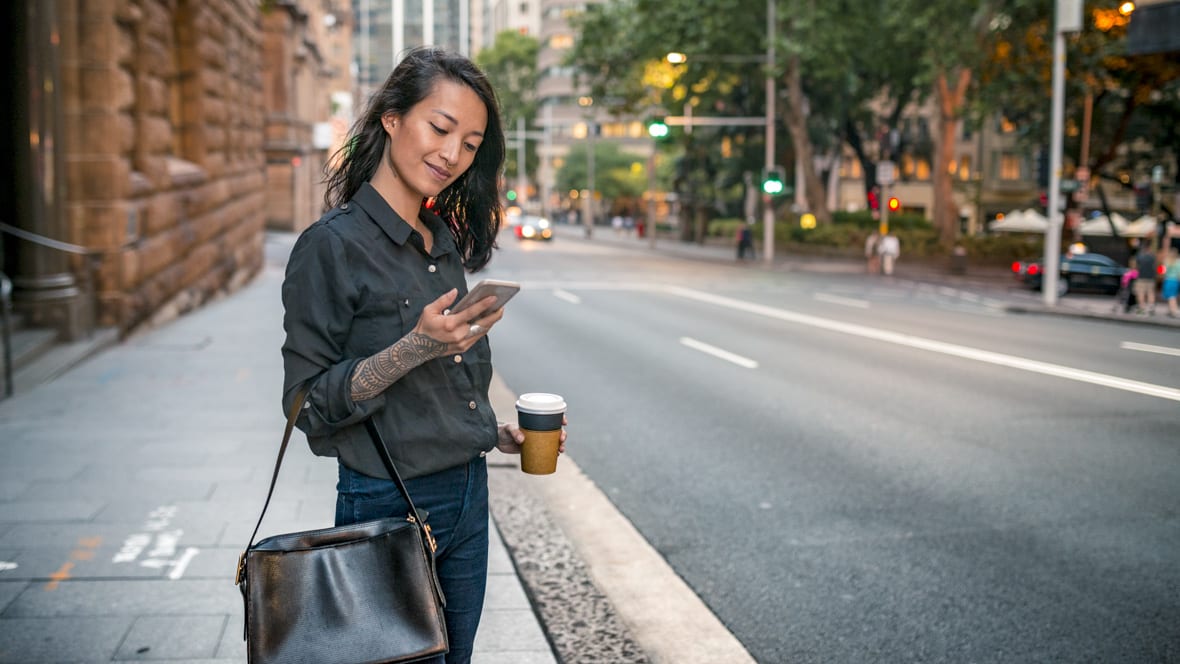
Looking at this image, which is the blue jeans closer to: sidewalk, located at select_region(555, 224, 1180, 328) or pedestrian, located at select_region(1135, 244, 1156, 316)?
sidewalk, located at select_region(555, 224, 1180, 328)

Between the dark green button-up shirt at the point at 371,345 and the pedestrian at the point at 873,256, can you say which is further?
the pedestrian at the point at 873,256

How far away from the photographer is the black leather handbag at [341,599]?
86.3 inches

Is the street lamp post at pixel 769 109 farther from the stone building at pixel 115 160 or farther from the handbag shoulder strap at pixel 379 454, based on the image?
the handbag shoulder strap at pixel 379 454

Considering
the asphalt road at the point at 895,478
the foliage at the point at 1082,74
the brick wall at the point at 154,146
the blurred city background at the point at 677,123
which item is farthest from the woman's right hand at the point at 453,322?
the foliage at the point at 1082,74

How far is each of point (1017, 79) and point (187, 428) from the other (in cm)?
3303

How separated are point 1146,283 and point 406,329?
2461 cm

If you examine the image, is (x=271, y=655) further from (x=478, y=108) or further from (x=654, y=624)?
(x=654, y=624)

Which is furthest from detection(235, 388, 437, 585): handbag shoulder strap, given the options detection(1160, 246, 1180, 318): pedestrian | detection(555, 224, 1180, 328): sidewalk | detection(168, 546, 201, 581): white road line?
detection(1160, 246, 1180, 318): pedestrian

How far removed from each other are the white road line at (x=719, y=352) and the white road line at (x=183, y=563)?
8.62 m

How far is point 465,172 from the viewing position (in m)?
2.93

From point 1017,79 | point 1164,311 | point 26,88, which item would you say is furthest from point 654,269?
point 26,88

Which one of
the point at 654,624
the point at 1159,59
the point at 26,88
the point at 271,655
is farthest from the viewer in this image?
the point at 1159,59

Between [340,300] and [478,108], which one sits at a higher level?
[478,108]

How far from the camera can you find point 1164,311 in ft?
82.8
